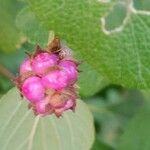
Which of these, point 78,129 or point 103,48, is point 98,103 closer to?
point 78,129

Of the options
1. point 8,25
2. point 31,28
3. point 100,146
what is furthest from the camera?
point 100,146

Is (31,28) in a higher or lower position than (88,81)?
higher

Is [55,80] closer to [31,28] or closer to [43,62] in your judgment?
[43,62]

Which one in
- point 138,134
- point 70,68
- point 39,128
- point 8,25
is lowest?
point 138,134

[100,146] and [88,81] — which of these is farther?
[100,146]

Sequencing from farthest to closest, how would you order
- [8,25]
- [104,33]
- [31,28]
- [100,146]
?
[100,146] < [8,25] < [31,28] < [104,33]

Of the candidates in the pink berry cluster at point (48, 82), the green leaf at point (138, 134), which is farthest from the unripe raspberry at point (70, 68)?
the green leaf at point (138, 134)

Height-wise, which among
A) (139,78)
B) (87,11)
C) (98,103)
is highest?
(87,11)

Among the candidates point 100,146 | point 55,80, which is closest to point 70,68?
point 55,80

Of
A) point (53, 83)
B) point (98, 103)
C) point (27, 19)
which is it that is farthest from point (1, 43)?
point (98, 103)
